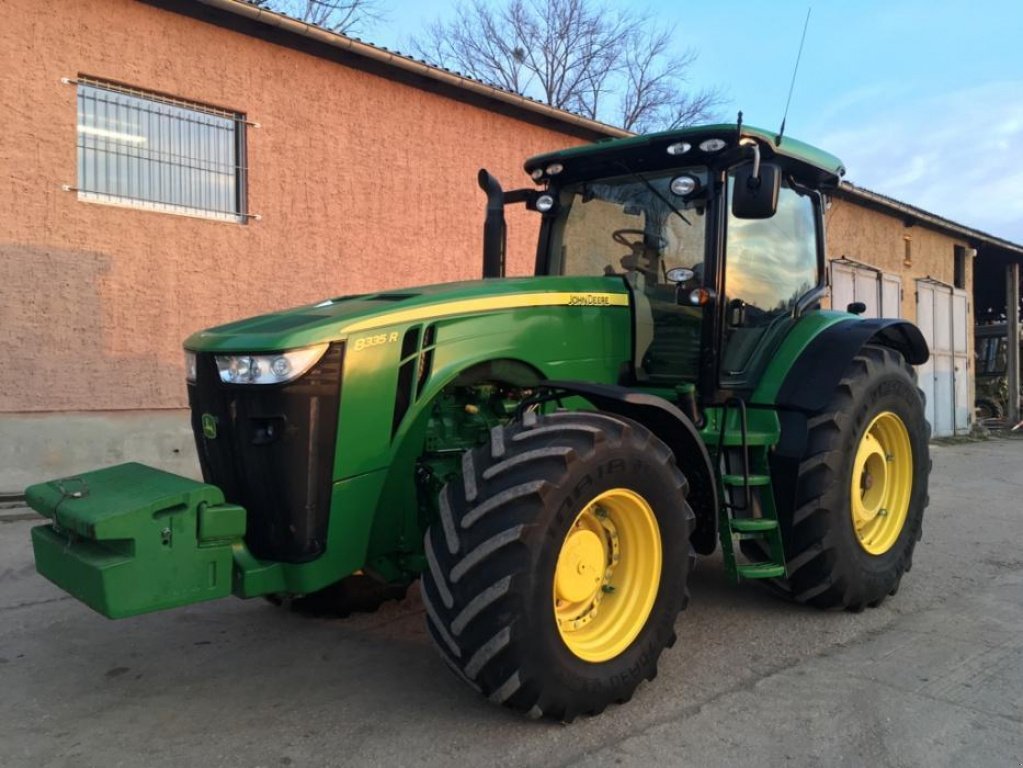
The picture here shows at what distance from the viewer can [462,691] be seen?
321 cm

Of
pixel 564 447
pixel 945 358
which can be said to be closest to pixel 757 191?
pixel 564 447

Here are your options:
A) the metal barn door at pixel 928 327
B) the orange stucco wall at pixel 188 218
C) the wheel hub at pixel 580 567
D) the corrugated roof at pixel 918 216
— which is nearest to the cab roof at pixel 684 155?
the wheel hub at pixel 580 567

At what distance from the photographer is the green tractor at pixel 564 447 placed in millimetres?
2748

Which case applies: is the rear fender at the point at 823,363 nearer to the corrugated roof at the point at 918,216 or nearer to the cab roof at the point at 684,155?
the cab roof at the point at 684,155

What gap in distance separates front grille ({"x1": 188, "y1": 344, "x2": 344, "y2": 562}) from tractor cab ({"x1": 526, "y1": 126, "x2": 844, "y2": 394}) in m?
1.63

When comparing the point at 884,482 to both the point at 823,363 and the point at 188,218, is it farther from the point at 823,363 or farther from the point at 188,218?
the point at 188,218

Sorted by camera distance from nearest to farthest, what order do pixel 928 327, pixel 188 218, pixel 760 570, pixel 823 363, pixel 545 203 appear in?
pixel 760 570
pixel 823 363
pixel 545 203
pixel 188 218
pixel 928 327

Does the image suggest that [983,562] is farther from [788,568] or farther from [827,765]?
[827,765]

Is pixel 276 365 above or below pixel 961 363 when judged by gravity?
below

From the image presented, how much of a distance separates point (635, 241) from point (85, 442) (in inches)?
212

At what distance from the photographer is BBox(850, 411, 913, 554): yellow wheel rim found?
448 cm

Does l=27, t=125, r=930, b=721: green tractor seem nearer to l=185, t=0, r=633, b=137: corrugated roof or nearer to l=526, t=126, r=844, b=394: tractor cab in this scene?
l=526, t=126, r=844, b=394: tractor cab

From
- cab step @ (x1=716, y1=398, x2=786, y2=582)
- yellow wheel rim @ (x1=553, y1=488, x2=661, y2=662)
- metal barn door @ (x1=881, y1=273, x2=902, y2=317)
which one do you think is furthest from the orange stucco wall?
metal barn door @ (x1=881, y1=273, x2=902, y2=317)

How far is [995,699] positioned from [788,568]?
1032 millimetres
